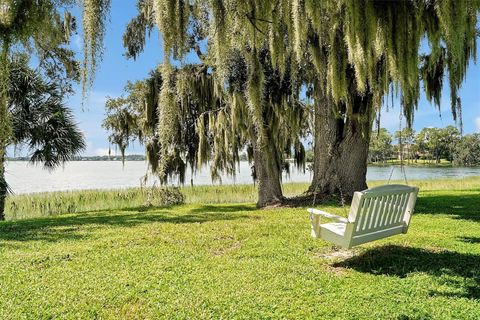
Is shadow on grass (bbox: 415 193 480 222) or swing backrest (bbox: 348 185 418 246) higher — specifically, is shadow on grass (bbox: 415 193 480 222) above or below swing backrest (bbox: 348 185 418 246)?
below

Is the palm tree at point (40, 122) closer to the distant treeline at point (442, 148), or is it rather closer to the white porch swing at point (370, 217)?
the white porch swing at point (370, 217)

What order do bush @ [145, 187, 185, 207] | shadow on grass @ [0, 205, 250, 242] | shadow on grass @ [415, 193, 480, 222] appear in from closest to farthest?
1. shadow on grass @ [0, 205, 250, 242]
2. shadow on grass @ [415, 193, 480, 222]
3. bush @ [145, 187, 185, 207]

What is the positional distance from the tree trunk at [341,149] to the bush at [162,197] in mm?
4179

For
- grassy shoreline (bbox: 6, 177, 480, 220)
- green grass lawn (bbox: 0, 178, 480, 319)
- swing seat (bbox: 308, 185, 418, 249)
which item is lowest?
grassy shoreline (bbox: 6, 177, 480, 220)

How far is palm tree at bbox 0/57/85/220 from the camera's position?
9234mm

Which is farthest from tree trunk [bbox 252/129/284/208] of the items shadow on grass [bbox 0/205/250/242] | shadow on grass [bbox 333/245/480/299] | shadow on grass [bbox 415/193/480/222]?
shadow on grass [bbox 333/245/480/299]

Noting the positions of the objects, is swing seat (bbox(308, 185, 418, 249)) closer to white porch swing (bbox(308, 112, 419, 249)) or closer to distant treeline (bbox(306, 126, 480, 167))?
white porch swing (bbox(308, 112, 419, 249))

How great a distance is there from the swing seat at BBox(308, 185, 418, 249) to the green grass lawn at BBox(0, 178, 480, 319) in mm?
303

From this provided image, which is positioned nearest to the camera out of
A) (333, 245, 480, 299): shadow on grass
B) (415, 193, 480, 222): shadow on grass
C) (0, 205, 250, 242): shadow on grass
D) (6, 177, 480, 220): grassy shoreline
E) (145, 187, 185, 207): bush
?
(333, 245, 480, 299): shadow on grass

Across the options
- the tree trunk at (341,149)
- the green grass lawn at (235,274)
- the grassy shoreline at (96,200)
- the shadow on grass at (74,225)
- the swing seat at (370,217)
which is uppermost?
the tree trunk at (341,149)

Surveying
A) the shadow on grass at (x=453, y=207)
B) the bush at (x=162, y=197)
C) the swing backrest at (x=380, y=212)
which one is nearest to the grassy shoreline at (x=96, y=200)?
the bush at (x=162, y=197)

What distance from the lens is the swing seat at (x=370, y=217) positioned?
3.71 metres

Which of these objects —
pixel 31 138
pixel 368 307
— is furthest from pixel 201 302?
pixel 31 138

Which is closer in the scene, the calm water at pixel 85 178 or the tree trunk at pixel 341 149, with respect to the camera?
the tree trunk at pixel 341 149
